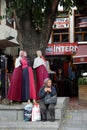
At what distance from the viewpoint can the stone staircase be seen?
1130 cm

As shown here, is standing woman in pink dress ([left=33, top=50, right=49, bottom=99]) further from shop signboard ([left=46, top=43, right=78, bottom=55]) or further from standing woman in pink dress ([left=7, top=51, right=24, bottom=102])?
shop signboard ([left=46, top=43, right=78, bottom=55])

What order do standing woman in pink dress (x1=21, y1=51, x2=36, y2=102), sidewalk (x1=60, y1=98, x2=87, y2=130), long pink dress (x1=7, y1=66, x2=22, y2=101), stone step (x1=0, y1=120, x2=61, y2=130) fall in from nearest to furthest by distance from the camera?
stone step (x1=0, y1=120, x2=61, y2=130) < sidewalk (x1=60, y1=98, x2=87, y2=130) < standing woman in pink dress (x1=21, y1=51, x2=36, y2=102) < long pink dress (x1=7, y1=66, x2=22, y2=101)

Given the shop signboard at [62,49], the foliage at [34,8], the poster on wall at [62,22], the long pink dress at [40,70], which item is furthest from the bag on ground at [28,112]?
the poster on wall at [62,22]

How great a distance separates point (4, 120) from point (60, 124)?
1758mm

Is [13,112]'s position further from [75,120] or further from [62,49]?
[62,49]

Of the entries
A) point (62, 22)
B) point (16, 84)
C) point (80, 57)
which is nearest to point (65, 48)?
point (62, 22)

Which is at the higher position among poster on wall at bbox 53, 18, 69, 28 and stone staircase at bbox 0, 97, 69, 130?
poster on wall at bbox 53, 18, 69, 28

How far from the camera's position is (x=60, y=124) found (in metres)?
11.7

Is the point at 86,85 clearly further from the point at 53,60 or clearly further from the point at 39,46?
the point at 53,60

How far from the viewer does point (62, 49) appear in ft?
81.9

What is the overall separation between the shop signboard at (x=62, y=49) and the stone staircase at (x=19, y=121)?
12.4m

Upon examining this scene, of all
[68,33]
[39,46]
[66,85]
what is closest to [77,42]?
[68,33]

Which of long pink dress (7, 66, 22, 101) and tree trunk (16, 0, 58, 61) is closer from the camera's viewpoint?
long pink dress (7, 66, 22, 101)

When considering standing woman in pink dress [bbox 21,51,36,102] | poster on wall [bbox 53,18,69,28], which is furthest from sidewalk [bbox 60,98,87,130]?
poster on wall [bbox 53,18,69,28]
